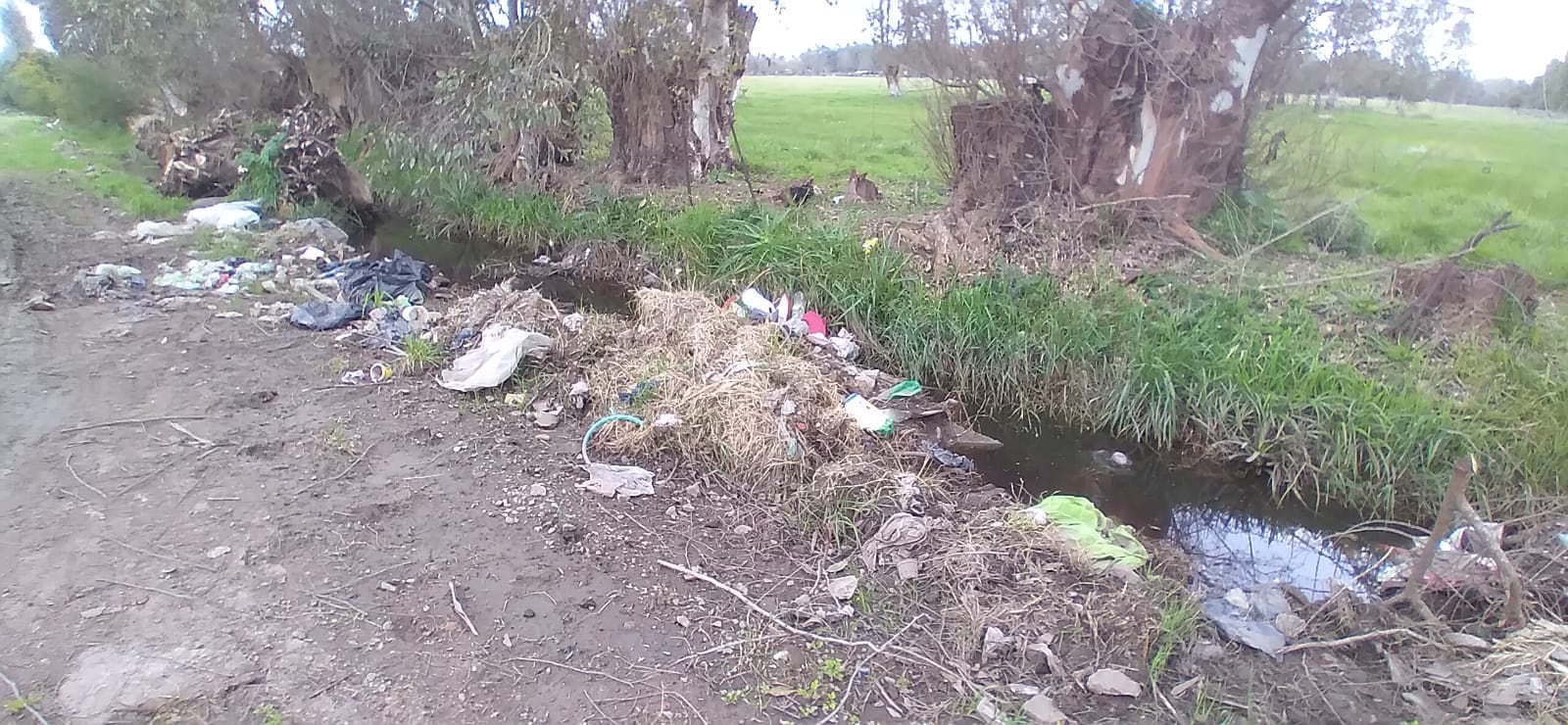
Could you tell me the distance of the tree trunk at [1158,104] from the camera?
6.31m

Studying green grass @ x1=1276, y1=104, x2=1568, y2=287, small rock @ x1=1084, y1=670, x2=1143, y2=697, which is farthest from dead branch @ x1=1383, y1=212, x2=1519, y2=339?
small rock @ x1=1084, y1=670, x2=1143, y2=697

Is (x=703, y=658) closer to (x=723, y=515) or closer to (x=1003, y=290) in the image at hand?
(x=723, y=515)

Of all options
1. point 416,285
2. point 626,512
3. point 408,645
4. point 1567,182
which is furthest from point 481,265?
point 1567,182

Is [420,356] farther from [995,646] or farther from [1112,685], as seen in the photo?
[1112,685]

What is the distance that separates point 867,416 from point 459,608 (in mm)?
2152

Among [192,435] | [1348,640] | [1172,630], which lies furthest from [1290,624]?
[192,435]

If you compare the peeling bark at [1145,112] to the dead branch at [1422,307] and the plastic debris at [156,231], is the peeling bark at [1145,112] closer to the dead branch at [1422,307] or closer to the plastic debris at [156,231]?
the dead branch at [1422,307]

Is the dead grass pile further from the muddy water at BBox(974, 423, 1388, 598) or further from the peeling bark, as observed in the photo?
the peeling bark

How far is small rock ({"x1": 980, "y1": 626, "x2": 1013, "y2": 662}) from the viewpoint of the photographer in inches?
110

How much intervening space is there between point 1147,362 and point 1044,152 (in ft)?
8.51

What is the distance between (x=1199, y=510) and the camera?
434 centimetres

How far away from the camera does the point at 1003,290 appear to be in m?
5.69

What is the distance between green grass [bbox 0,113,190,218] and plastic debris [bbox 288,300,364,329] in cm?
451

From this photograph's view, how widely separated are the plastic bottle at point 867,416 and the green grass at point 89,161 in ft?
25.6
